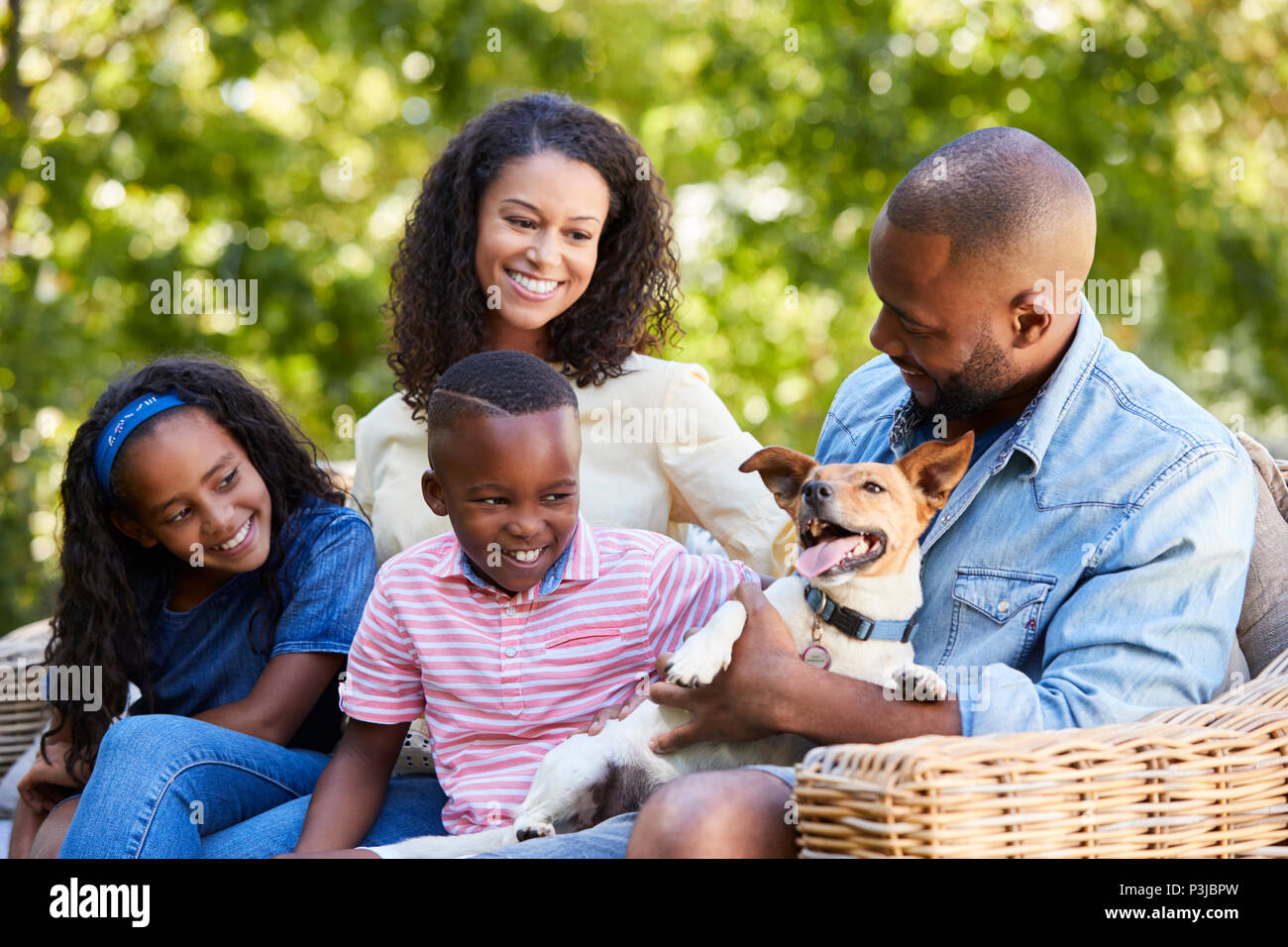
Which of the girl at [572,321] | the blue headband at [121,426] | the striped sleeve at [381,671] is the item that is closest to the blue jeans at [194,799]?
the striped sleeve at [381,671]

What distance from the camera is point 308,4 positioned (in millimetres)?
6379

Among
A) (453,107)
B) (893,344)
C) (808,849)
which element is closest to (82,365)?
(453,107)

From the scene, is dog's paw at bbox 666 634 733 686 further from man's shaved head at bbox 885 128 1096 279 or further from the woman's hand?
the woman's hand

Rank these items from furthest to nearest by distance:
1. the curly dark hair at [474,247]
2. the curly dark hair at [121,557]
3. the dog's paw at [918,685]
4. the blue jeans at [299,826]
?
the curly dark hair at [474,247], the curly dark hair at [121,557], the blue jeans at [299,826], the dog's paw at [918,685]

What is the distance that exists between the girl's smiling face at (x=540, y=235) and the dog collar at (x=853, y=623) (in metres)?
1.17

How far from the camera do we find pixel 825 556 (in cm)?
227

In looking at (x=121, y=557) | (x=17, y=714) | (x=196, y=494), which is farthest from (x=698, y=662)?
(x=17, y=714)

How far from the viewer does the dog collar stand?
2.28 meters

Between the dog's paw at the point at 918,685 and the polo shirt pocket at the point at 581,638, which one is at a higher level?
the polo shirt pocket at the point at 581,638

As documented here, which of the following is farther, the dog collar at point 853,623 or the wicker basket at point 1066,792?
the dog collar at point 853,623

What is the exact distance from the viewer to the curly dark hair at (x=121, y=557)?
2820 mm

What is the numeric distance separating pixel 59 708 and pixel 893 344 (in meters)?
2.07

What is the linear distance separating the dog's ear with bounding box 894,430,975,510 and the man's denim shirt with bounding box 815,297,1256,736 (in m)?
0.07

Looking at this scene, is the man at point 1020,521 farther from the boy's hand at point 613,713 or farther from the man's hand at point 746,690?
the boy's hand at point 613,713
